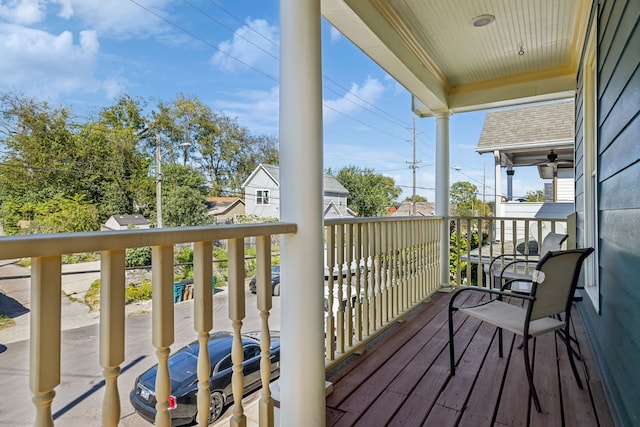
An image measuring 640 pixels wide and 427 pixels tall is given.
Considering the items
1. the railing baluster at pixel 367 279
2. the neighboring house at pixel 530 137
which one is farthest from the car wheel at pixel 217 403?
the neighboring house at pixel 530 137

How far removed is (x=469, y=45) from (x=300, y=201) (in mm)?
2961

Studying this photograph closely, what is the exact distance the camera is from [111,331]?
881 mm

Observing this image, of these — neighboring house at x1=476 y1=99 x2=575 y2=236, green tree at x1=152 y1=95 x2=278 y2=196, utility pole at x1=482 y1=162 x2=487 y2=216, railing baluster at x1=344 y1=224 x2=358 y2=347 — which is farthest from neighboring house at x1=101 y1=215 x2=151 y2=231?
utility pole at x1=482 y1=162 x2=487 y2=216

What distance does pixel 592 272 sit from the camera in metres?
2.70

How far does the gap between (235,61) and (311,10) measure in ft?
8.70

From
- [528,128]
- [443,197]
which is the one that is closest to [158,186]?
[443,197]

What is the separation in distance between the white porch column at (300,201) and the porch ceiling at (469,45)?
38.1 inches

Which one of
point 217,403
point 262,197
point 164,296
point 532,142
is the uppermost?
point 532,142

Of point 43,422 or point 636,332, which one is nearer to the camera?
point 43,422

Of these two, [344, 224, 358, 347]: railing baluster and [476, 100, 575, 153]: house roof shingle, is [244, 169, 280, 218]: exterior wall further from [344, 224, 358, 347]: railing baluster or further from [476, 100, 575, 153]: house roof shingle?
[476, 100, 575, 153]: house roof shingle

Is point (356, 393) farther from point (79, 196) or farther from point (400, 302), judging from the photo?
point (79, 196)

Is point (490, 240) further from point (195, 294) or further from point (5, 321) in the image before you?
point (5, 321)

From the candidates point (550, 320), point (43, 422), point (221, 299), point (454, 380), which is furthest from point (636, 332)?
point (43, 422)

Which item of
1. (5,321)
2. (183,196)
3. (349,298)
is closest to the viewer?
(5,321)
